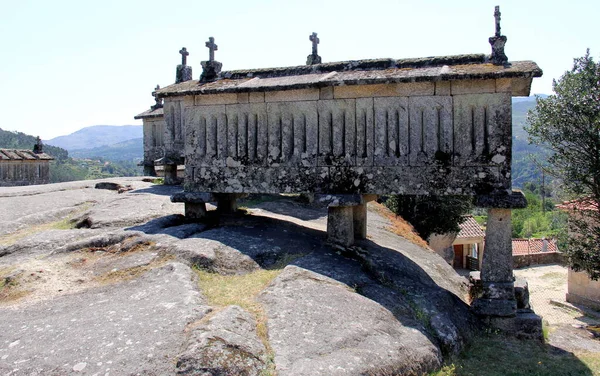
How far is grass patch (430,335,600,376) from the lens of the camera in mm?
7156

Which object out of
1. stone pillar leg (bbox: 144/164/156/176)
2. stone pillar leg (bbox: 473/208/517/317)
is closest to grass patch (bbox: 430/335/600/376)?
stone pillar leg (bbox: 473/208/517/317)

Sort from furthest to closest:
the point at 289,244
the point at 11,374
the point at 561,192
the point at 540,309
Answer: the point at 540,309 → the point at 561,192 → the point at 289,244 → the point at 11,374

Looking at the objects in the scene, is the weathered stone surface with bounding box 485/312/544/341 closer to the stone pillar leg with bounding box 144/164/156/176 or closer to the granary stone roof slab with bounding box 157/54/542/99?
the granary stone roof slab with bounding box 157/54/542/99

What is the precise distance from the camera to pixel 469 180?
346 inches

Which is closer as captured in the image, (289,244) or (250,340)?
(250,340)

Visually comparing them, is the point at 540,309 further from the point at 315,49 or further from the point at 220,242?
the point at 220,242

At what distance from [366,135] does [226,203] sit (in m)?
3.68

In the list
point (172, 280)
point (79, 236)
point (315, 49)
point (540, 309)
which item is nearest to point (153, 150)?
point (315, 49)

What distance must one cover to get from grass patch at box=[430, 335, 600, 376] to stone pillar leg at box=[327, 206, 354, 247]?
2887 millimetres

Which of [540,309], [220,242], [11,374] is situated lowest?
[540,309]

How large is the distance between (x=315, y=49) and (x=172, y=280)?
8986mm

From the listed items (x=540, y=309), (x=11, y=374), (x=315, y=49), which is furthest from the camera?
(x=540, y=309)

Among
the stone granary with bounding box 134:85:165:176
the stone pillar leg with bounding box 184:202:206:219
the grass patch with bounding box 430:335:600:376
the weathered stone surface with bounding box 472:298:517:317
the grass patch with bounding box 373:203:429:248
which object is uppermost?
the stone granary with bounding box 134:85:165:176

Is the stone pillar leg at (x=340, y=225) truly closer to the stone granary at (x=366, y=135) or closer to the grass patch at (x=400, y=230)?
the stone granary at (x=366, y=135)
